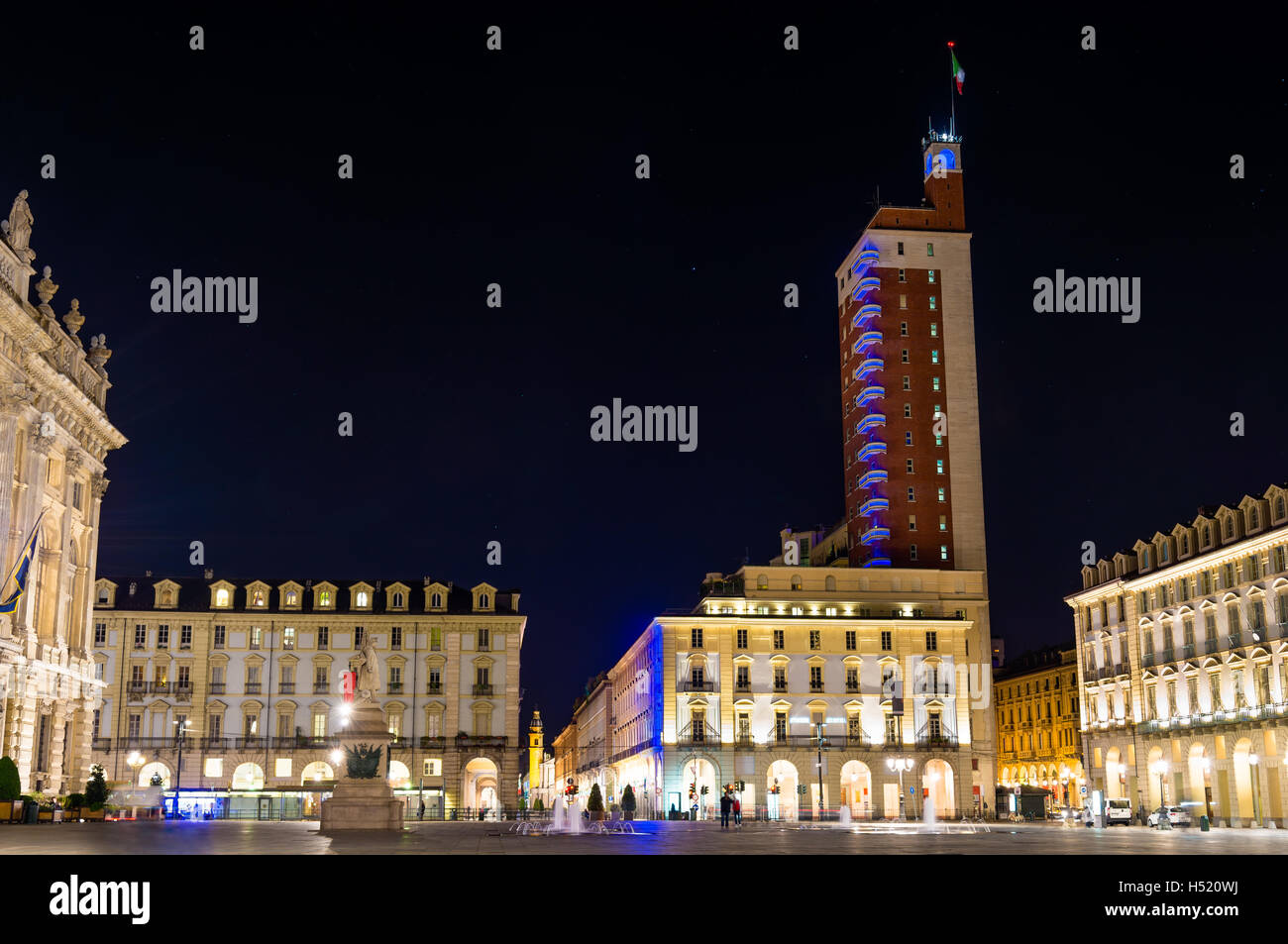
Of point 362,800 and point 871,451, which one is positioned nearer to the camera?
point 362,800

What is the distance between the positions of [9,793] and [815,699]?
65.7 m

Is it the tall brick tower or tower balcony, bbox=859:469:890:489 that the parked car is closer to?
the tall brick tower

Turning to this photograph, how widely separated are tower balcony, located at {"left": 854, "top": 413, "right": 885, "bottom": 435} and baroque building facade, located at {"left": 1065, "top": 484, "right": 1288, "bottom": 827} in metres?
24.4

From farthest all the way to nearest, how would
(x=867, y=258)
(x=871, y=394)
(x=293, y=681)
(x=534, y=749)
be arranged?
(x=534, y=749)
(x=867, y=258)
(x=871, y=394)
(x=293, y=681)

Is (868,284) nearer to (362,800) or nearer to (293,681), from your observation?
(293,681)

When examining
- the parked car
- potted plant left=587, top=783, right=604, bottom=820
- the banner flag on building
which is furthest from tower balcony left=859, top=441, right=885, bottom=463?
the banner flag on building

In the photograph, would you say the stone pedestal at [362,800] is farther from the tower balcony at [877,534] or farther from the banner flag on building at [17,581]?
the tower balcony at [877,534]

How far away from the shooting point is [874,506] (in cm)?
11138

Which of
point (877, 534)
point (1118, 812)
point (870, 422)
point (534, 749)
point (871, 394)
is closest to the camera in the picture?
point (1118, 812)

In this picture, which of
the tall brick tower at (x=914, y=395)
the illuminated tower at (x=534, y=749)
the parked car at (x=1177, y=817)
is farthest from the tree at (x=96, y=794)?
the illuminated tower at (x=534, y=749)

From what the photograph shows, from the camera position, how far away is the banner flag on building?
48.3 meters

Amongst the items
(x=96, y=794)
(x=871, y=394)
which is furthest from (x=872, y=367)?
(x=96, y=794)

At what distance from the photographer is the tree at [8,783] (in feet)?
140
